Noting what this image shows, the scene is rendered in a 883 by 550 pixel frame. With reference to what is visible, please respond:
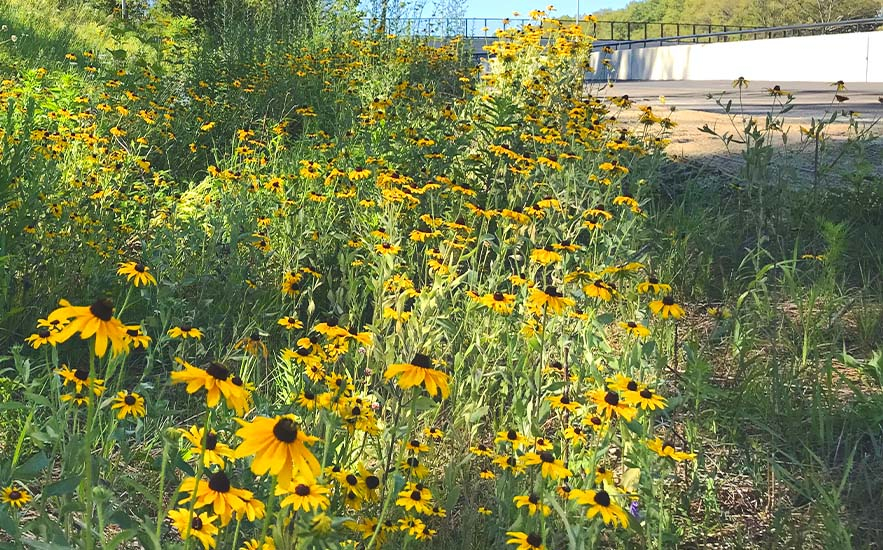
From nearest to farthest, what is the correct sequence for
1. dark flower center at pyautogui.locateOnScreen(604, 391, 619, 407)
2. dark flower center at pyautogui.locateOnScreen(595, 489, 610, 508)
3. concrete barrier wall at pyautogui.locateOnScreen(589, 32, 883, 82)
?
dark flower center at pyautogui.locateOnScreen(595, 489, 610, 508) → dark flower center at pyautogui.locateOnScreen(604, 391, 619, 407) → concrete barrier wall at pyautogui.locateOnScreen(589, 32, 883, 82)

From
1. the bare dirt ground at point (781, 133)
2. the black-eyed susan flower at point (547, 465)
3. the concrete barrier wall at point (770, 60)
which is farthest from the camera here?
the concrete barrier wall at point (770, 60)

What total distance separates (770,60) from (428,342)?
25316 millimetres

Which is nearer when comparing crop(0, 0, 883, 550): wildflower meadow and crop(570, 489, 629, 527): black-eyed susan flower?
crop(570, 489, 629, 527): black-eyed susan flower

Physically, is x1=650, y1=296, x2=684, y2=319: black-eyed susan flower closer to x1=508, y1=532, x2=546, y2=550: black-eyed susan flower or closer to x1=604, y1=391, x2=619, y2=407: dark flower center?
x1=604, y1=391, x2=619, y2=407: dark flower center

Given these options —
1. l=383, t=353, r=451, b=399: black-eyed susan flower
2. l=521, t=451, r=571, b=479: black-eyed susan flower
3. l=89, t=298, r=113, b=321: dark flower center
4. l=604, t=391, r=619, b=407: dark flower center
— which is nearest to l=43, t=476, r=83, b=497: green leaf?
l=89, t=298, r=113, b=321: dark flower center

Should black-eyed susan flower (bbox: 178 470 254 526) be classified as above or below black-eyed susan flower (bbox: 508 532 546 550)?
above

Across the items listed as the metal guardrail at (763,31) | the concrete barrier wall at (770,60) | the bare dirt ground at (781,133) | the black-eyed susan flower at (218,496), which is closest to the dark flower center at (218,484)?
the black-eyed susan flower at (218,496)

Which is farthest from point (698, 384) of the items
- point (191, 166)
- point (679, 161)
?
point (191, 166)

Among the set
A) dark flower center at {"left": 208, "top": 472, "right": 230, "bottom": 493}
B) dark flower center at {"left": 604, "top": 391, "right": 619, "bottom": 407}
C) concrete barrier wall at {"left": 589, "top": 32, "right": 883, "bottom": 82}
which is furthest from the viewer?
concrete barrier wall at {"left": 589, "top": 32, "right": 883, "bottom": 82}

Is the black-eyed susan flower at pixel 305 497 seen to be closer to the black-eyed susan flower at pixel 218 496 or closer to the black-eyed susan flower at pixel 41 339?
the black-eyed susan flower at pixel 218 496

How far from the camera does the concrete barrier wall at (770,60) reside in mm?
21359

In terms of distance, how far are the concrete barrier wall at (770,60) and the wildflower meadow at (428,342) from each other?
13109mm

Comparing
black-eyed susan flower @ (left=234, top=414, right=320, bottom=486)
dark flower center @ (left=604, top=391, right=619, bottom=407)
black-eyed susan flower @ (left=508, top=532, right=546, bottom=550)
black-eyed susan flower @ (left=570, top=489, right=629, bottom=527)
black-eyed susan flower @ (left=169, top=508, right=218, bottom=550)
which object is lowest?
black-eyed susan flower @ (left=508, top=532, right=546, bottom=550)

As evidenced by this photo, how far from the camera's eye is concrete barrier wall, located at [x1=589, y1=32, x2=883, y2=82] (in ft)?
70.1
